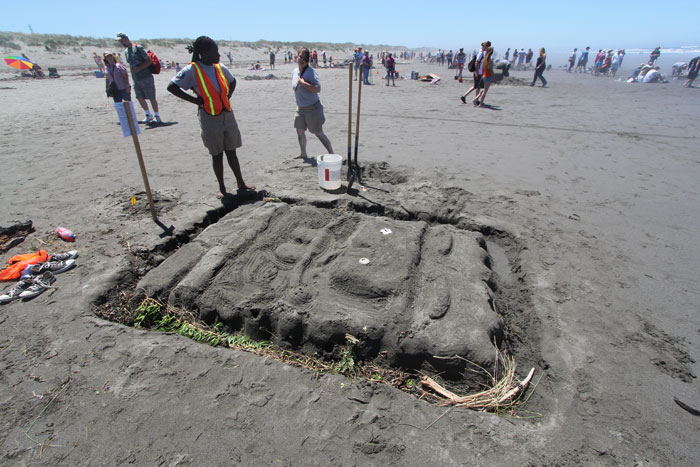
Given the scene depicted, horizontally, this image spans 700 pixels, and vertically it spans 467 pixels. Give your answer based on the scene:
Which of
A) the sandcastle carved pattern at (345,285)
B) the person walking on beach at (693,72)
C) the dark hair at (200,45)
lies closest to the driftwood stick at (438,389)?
the sandcastle carved pattern at (345,285)

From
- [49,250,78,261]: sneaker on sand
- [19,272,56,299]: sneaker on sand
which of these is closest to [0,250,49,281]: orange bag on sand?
[49,250,78,261]: sneaker on sand

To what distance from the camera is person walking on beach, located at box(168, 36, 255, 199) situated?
147 inches

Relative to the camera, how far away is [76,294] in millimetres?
2875

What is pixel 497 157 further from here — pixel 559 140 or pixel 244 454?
pixel 244 454

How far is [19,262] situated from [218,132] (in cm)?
230

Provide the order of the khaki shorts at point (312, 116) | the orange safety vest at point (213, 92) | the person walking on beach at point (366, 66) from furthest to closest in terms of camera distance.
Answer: the person walking on beach at point (366, 66)
the khaki shorts at point (312, 116)
the orange safety vest at point (213, 92)

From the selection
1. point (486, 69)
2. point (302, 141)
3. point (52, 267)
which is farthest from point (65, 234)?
point (486, 69)

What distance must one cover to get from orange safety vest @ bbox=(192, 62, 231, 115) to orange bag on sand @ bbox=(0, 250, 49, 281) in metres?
2.20

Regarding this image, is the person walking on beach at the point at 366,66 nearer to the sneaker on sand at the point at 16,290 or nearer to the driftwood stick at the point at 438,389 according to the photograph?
the sneaker on sand at the point at 16,290

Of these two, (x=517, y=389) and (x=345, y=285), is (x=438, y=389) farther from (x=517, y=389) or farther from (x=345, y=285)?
(x=345, y=285)

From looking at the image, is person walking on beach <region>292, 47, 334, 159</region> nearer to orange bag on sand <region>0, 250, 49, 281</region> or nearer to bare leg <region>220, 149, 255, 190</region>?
bare leg <region>220, 149, 255, 190</region>

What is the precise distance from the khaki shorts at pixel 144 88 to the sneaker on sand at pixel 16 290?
6.23m

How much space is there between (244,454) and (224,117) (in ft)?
11.8

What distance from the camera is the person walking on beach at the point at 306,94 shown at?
15.8 ft
